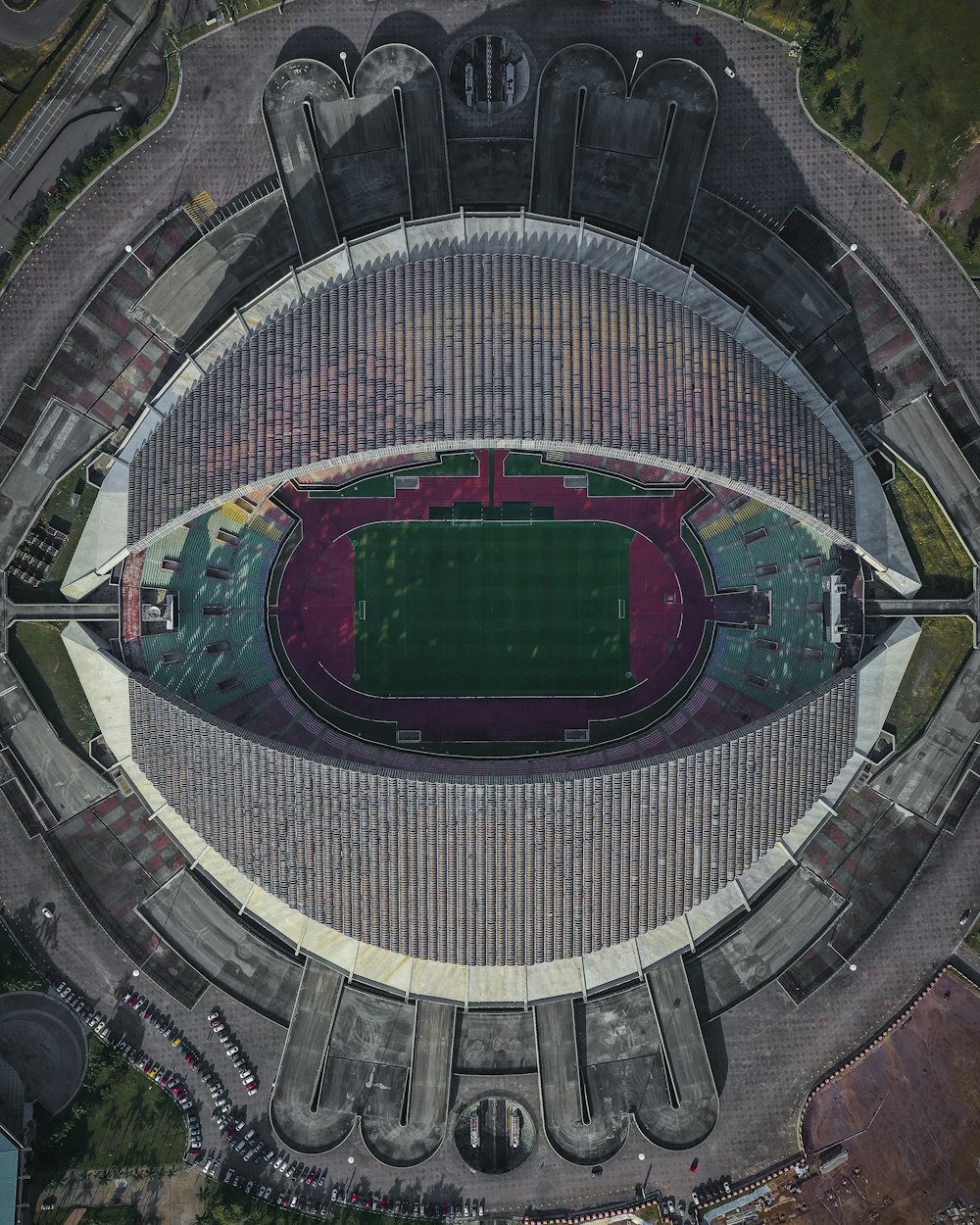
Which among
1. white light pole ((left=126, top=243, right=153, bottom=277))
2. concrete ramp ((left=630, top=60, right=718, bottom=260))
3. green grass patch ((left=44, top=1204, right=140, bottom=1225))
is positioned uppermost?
concrete ramp ((left=630, top=60, right=718, bottom=260))

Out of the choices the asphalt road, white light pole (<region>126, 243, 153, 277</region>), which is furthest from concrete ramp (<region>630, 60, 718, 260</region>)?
the asphalt road

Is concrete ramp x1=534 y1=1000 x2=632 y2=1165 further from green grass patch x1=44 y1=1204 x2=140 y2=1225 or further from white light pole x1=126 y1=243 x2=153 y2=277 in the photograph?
white light pole x1=126 y1=243 x2=153 y2=277

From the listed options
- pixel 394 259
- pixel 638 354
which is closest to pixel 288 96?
pixel 394 259

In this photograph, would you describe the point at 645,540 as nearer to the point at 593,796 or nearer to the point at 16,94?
the point at 593,796

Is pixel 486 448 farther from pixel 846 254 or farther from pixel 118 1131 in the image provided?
pixel 118 1131

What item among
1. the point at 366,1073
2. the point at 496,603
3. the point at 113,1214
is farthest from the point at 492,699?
the point at 113,1214
